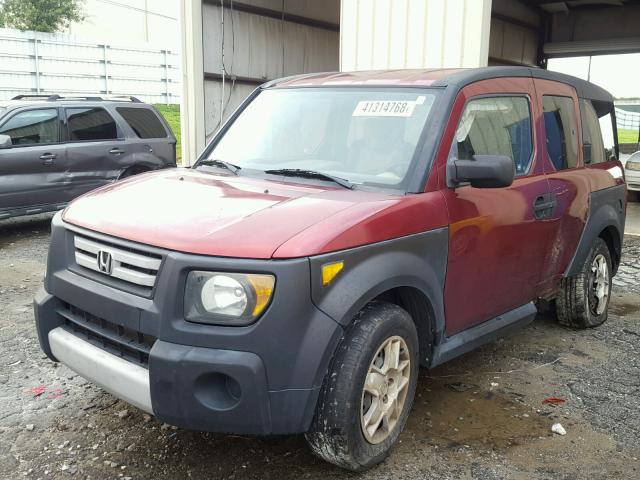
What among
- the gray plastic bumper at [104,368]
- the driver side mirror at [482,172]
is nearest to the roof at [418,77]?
the driver side mirror at [482,172]

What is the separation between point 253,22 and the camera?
11695 millimetres

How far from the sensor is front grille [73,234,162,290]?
2.69 metres

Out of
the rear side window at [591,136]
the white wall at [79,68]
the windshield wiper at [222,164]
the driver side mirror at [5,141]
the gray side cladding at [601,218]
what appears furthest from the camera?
the white wall at [79,68]

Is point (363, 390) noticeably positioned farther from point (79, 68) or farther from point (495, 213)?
point (79, 68)

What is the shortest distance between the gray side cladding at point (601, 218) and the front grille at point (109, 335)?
3.13 m

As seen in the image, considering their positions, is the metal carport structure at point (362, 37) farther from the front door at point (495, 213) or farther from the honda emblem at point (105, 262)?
the honda emblem at point (105, 262)

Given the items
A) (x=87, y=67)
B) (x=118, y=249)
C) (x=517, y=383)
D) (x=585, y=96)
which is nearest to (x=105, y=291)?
(x=118, y=249)

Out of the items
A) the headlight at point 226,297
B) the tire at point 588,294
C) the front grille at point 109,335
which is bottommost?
the tire at point 588,294

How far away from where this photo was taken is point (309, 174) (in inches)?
137

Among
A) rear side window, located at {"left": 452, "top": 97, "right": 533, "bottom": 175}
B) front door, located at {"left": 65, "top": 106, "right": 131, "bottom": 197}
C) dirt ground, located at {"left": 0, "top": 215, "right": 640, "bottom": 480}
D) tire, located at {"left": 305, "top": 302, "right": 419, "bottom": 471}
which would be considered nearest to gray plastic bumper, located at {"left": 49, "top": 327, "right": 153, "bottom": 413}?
dirt ground, located at {"left": 0, "top": 215, "right": 640, "bottom": 480}

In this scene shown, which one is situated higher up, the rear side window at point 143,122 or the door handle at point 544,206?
the rear side window at point 143,122

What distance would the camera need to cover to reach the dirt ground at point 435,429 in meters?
3.08

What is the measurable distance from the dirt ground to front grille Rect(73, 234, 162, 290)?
95 centimetres

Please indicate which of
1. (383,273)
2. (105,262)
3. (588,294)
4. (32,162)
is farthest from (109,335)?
(32,162)
